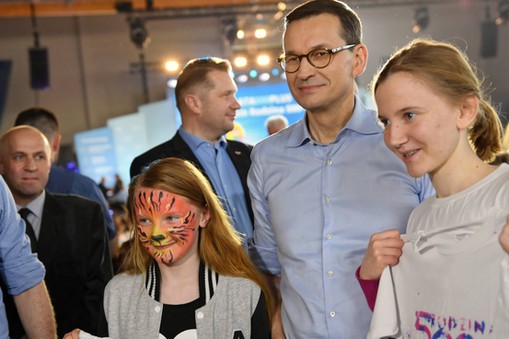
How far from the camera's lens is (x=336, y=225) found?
7.16ft

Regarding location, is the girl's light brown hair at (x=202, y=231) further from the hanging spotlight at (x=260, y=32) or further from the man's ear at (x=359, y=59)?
the hanging spotlight at (x=260, y=32)

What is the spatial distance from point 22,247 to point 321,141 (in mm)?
1056

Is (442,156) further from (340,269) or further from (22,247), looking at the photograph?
(22,247)

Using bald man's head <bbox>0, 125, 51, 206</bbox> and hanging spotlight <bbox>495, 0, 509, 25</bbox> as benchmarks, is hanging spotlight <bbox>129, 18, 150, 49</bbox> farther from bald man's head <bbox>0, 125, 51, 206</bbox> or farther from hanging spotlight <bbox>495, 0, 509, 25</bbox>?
bald man's head <bbox>0, 125, 51, 206</bbox>

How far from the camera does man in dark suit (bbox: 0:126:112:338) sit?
3311mm

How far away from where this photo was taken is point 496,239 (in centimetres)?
158

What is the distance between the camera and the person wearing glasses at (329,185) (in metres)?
2.17

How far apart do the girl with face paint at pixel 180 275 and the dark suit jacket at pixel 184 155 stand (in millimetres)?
973

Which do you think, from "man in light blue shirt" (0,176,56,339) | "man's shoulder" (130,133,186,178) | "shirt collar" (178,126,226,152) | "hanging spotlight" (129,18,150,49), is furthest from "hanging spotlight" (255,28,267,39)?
"man in light blue shirt" (0,176,56,339)

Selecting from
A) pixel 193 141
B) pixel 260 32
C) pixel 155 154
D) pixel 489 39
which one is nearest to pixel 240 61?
pixel 260 32

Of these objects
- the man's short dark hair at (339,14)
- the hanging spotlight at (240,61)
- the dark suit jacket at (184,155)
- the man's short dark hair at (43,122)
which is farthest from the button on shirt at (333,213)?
the hanging spotlight at (240,61)

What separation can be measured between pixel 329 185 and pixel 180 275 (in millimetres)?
543

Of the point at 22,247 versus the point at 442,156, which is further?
the point at 22,247

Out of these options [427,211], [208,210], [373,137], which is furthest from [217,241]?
[427,211]
